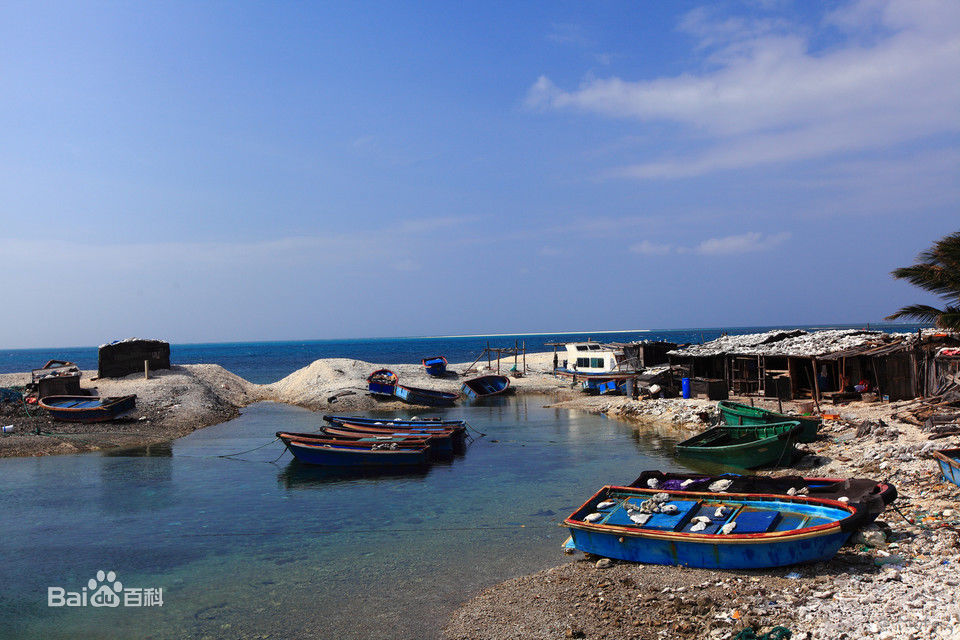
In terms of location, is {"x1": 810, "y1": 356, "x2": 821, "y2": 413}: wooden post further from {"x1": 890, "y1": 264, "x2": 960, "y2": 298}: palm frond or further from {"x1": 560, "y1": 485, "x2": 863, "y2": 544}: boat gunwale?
{"x1": 560, "y1": 485, "x2": 863, "y2": 544}: boat gunwale

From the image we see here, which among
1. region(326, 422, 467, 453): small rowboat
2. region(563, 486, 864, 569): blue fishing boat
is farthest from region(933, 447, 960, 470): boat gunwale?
region(326, 422, 467, 453): small rowboat

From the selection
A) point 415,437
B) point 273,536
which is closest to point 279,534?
point 273,536

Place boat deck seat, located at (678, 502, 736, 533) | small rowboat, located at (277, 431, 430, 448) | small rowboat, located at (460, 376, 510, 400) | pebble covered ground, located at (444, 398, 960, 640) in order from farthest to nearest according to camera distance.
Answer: small rowboat, located at (460, 376, 510, 400), small rowboat, located at (277, 431, 430, 448), boat deck seat, located at (678, 502, 736, 533), pebble covered ground, located at (444, 398, 960, 640)

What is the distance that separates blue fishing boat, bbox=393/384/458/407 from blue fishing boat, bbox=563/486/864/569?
100 ft

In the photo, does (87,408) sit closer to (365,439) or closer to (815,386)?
(365,439)

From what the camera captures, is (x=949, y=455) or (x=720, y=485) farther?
(x=949, y=455)

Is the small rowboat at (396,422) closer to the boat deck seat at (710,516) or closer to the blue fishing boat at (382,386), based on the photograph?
the blue fishing boat at (382,386)

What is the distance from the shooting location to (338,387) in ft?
157

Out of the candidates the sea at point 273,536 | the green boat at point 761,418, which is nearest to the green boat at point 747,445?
the sea at point 273,536

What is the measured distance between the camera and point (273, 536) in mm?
16547

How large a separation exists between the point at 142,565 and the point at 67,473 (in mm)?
12239

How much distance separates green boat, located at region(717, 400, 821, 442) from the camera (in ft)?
75.6

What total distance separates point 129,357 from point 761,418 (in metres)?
41.7

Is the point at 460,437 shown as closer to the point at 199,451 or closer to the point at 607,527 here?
the point at 199,451
